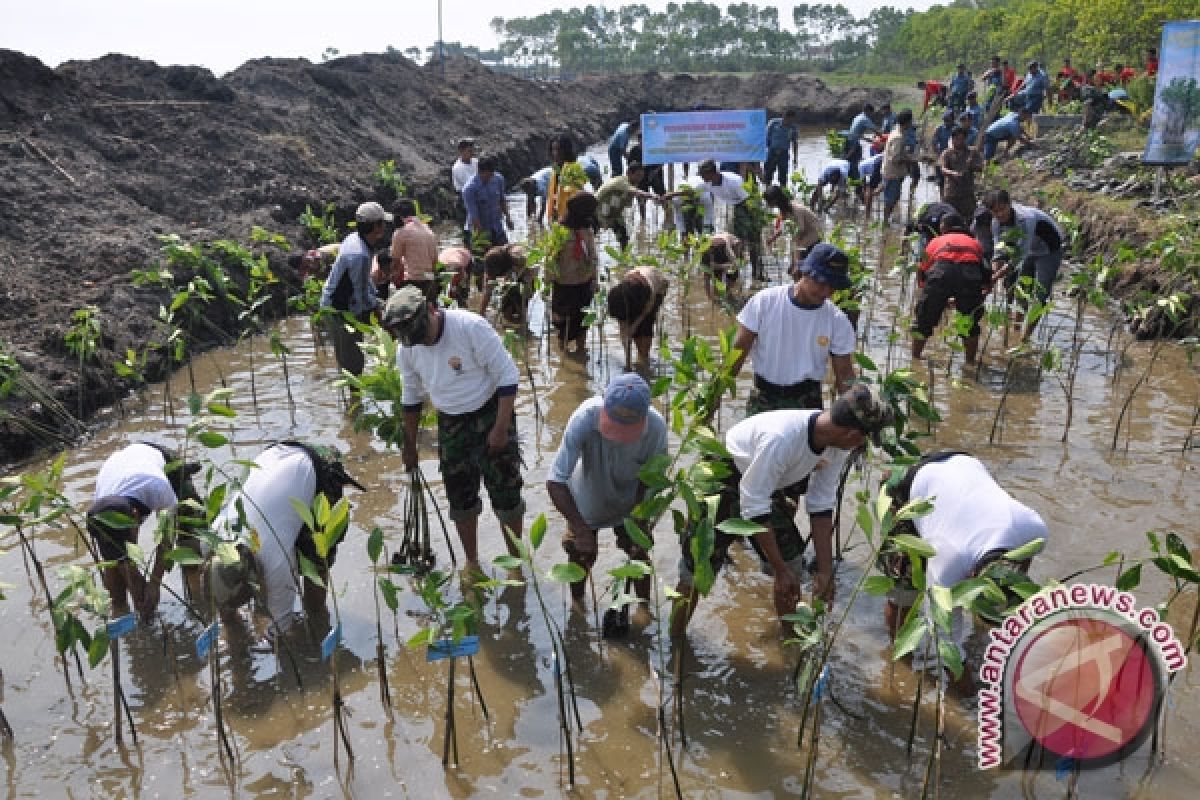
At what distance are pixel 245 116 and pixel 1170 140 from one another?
1299cm

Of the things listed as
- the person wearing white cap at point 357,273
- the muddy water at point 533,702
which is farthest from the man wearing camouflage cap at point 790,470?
the person wearing white cap at point 357,273

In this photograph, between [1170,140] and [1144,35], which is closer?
[1170,140]

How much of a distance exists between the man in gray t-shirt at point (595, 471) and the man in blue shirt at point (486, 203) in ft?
18.7

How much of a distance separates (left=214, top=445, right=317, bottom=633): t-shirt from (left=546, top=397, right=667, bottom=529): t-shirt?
43.7 inches

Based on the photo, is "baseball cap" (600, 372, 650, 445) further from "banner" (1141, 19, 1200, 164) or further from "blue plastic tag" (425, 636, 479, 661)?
"banner" (1141, 19, 1200, 164)

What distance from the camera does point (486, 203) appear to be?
9.62 meters

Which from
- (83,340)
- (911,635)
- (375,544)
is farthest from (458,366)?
(83,340)

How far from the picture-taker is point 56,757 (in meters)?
3.62

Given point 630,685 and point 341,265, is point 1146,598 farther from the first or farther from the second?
point 341,265

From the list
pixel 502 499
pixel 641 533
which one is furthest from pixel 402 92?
pixel 641 533

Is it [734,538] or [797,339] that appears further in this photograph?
[797,339]

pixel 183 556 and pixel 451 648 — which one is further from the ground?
pixel 183 556

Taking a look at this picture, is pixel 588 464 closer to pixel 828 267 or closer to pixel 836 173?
pixel 828 267

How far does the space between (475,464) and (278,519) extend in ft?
3.38
